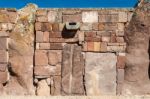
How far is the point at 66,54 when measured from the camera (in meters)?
11.1

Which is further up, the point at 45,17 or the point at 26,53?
the point at 45,17

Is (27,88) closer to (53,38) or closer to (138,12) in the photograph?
(53,38)

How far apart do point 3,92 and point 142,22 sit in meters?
4.10

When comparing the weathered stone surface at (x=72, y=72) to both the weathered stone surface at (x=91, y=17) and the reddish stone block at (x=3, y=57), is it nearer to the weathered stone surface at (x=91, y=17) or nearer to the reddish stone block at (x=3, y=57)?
the weathered stone surface at (x=91, y=17)

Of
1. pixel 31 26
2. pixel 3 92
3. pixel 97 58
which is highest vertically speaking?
pixel 31 26

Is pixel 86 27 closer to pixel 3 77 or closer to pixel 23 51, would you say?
pixel 23 51

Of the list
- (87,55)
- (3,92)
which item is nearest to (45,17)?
(87,55)

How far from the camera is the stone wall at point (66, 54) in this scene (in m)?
11.0

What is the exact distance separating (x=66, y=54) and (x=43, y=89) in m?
1.09

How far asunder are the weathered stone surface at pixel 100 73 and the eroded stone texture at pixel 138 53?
15.9 inches

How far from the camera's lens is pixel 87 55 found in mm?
11062

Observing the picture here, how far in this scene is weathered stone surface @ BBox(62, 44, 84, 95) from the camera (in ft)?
36.0

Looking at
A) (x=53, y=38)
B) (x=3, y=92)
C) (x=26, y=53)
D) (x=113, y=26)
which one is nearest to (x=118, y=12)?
(x=113, y=26)

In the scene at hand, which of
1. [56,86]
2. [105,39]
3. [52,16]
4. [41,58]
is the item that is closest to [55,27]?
[52,16]
